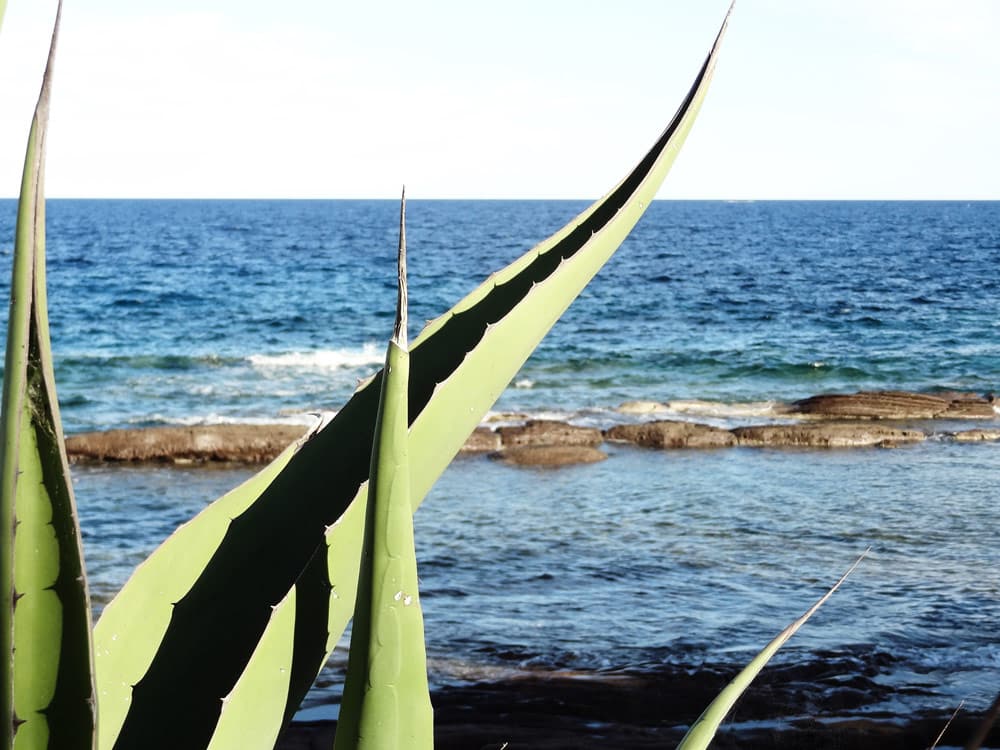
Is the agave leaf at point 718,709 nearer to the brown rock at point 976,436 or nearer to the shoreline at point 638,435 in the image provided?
the shoreline at point 638,435

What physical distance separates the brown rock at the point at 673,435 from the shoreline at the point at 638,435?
14 millimetres

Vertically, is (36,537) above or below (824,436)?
above

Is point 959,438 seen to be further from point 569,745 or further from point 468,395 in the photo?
point 468,395

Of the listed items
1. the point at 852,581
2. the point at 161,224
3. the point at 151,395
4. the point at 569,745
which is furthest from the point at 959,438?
the point at 161,224

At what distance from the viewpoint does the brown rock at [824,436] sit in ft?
49.2

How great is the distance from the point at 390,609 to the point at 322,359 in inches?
940

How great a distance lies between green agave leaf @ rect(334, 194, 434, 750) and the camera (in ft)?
1.84

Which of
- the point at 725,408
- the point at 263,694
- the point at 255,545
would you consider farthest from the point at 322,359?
the point at 263,694

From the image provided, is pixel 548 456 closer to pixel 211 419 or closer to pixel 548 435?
pixel 548 435

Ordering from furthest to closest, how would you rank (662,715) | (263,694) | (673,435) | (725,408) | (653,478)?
A: 1. (725,408)
2. (673,435)
3. (653,478)
4. (662,715)
5. (263,694)

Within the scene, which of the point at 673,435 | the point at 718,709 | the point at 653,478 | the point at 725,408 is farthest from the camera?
the point at 725,408

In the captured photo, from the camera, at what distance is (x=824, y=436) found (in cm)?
1507

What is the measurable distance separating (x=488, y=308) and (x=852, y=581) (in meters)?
8.93

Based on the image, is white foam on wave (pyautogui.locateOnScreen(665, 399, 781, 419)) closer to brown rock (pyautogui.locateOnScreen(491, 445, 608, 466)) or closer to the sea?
the sea
